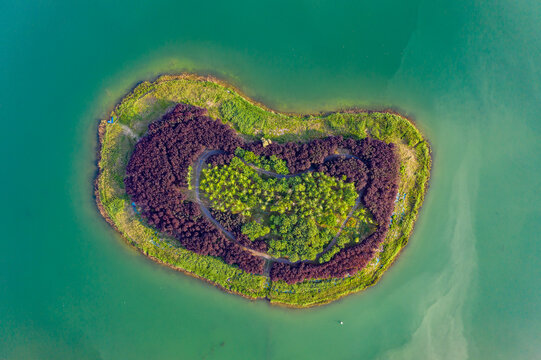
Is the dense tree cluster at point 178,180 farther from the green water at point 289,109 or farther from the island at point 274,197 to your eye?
the green water at point 289,109

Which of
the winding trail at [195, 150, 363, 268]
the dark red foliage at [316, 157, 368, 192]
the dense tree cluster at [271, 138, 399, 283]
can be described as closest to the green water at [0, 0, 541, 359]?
the dense tree cluster at [271, 138, 399, 283]

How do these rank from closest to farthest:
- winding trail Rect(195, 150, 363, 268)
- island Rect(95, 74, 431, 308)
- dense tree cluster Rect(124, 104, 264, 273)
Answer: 1. island Rect(95, 74, 431, 308)
2. dense tree cluster Rect(124, 104, 264, 273)
3. winding trail Rect(195, 150, 363, 268)

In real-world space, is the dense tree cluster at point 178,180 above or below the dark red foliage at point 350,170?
below

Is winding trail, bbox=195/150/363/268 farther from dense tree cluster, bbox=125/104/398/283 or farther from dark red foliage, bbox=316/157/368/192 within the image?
dark red foliage, bbox=316/157/368/192

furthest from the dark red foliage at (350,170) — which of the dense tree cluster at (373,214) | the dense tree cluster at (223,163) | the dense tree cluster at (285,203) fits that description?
the dense tree cluster at (373,214)

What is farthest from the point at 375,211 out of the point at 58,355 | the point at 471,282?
the point at 58,355

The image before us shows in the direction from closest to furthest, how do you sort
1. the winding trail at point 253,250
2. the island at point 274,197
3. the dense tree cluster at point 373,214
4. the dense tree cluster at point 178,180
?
the dense tree cluster at point 373,214, the island at point 274,197, the dense tree cluster at point 178,180, the winding trail at point 253,250

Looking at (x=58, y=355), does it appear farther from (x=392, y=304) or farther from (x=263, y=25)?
(x=263, y=25)
